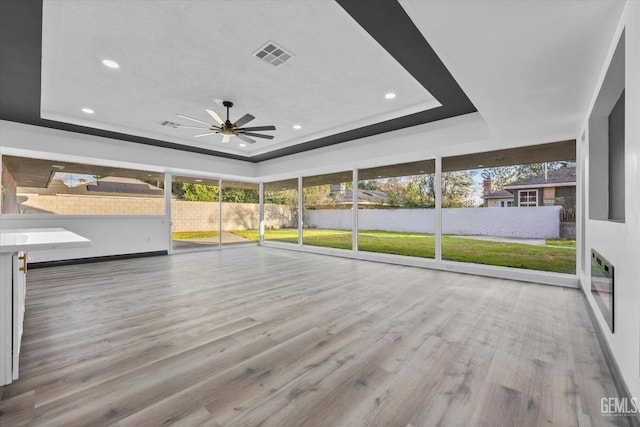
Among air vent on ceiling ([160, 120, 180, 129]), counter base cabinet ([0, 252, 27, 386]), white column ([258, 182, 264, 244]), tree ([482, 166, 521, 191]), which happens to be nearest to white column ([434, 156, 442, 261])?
tree ([482, 166, 521, 191])

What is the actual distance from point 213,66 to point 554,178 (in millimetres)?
5309

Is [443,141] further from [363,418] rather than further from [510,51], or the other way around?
[363,418]

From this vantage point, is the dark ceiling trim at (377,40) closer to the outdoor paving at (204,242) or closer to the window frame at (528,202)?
the window frame at (528,202)

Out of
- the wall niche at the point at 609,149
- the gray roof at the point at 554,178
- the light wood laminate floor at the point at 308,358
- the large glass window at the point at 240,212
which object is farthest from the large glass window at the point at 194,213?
the wall niche at the point at 609,149

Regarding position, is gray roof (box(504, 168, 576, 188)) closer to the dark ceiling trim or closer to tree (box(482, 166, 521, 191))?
tree (box(482, 166, 521, 191))

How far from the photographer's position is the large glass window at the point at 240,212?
908cm

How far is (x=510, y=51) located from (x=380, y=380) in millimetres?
2623

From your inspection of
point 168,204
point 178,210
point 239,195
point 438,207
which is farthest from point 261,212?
point 438,207

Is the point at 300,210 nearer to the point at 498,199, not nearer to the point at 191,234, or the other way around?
the point at 191,234

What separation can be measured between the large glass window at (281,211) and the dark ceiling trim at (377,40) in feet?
13.8

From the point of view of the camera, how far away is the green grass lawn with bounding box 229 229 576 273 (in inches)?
188

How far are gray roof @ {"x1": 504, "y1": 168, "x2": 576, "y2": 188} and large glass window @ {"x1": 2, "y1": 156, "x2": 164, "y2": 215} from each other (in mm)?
8269

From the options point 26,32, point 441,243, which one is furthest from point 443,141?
point 26,32

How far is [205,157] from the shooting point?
769 centimetres
